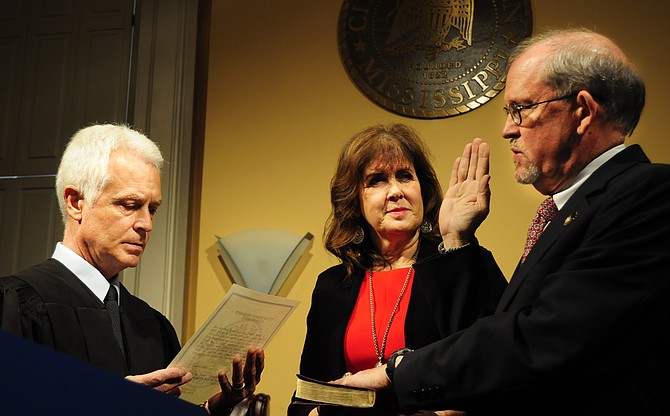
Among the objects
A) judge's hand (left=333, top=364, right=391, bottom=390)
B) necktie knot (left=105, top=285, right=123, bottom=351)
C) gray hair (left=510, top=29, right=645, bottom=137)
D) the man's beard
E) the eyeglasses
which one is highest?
gray hair (left=510, top=29, right=645, bottom=137)

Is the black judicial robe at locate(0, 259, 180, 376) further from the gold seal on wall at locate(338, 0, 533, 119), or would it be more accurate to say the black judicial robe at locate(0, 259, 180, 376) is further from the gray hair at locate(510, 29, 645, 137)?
the gold seal on wall at locate(338, 0, 533, 119)

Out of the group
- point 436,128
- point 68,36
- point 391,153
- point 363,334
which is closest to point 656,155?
point 436,128

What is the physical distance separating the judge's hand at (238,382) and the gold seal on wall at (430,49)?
2.13 metres

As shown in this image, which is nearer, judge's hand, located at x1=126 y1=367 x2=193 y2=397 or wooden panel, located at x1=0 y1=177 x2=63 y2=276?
judge's hand, located at x1=126 y1=367 x2=193 y2=397

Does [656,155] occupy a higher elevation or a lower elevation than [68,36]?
lower

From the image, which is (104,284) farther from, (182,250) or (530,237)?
(182,250)

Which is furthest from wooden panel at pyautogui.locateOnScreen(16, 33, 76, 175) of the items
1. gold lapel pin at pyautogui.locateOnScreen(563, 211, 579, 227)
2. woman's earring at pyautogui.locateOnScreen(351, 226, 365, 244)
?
gold lapel pin at pyautogui.locateOnScreen(563, 211, 579, 227)

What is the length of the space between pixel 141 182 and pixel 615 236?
1380 millimetres

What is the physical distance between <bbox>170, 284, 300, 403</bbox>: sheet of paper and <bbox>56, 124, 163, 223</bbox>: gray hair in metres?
0.54

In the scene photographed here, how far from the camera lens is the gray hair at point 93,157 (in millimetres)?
2361

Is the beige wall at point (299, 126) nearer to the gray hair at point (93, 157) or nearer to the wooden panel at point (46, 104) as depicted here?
the wooden panel at point (46, 104)

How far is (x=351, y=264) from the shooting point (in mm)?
2752

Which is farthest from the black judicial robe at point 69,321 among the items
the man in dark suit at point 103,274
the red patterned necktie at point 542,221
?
the red patterned necktie at point 542,221

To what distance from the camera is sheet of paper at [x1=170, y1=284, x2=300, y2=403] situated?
2119 millimetres
